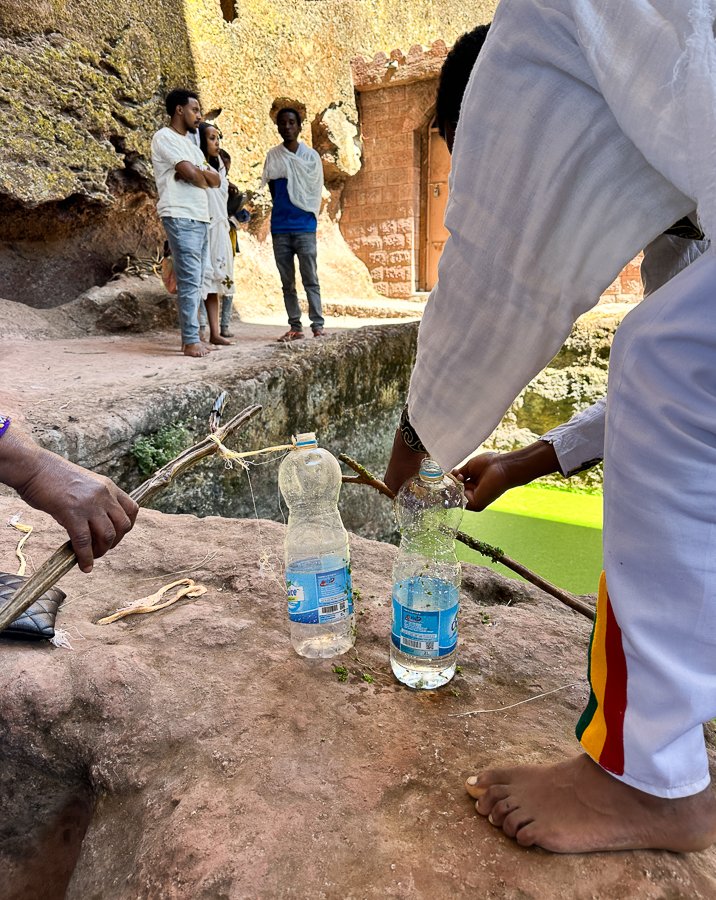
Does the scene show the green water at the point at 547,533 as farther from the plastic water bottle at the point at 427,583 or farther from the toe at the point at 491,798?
the toe at the point at 491,798

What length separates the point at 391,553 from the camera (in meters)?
2.03

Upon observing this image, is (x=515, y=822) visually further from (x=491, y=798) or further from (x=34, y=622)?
(x=34, y=622)

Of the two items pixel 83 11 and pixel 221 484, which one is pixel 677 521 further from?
pixel 83 11

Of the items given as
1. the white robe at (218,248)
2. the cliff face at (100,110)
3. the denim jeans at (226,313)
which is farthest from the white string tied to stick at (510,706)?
the cliff face at (100,110)

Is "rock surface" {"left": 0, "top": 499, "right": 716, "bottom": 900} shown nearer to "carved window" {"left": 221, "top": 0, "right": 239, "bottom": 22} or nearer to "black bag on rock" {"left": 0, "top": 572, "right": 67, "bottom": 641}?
"black bag on rock" {"left": 0, "top": 572, "right": 67, "bottom": 641}

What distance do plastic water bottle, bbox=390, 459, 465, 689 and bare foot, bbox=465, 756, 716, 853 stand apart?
317 millimetres

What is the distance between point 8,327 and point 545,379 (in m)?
6.38

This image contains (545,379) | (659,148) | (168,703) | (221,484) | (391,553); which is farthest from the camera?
(545,379)

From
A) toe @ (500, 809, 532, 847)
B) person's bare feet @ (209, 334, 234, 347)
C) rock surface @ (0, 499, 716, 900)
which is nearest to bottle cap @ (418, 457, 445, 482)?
rock surface @ (0, 499, 716, 900)

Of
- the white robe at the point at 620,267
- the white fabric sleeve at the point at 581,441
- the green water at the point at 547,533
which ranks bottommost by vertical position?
the green water at the point at 547,533

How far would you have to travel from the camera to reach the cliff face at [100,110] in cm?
564

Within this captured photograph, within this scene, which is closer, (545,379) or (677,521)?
(677,521)

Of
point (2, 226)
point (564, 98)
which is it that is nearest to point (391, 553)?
point (564, 98)

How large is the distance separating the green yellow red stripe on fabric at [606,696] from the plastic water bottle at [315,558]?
0.55 meters
